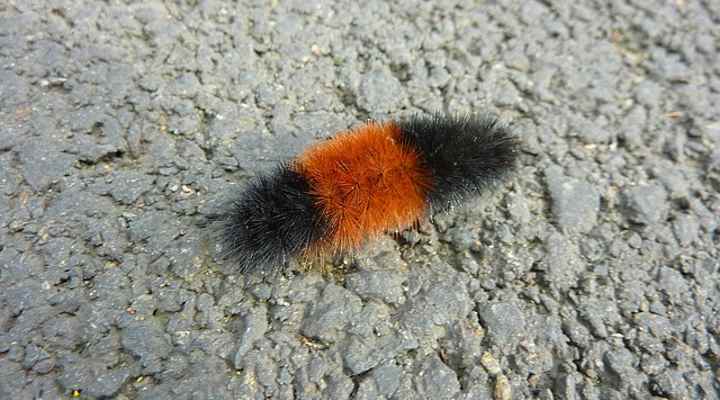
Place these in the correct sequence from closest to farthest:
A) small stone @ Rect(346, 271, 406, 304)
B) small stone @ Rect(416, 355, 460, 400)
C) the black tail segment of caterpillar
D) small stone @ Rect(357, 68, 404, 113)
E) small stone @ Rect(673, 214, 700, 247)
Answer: small stone @ Rect(416, 355, 460, 400)
the black tail segment of caterpillar
small stone @ Rect(346, 271, 406, 304)
small stone @ Rect(673, 214, 700, 247)
small stone @ Rect(357, 68, 404, 113)

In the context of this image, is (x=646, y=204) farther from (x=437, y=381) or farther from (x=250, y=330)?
(x=250, y=330)

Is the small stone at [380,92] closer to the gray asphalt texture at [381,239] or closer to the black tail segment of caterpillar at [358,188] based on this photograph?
the gray asphalt texture at [381,239]

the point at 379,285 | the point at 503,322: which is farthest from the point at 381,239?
the point at 503,322

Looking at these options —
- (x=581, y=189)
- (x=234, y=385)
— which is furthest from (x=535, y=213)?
(x=234, y=385)

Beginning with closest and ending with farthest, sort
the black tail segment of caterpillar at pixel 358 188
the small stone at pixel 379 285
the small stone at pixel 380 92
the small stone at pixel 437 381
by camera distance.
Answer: the small stone at pixel 437 381 < the black tail segment of caterpillar at pixel 358 188 < the small stone at pixel 379 285 < the small stone at pixel 380 92

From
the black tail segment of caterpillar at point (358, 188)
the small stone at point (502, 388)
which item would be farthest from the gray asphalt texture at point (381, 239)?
the black tail segment of caterpillar at point (358, 188)

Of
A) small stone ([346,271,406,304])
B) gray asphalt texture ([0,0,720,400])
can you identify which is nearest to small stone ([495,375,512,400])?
gray asphalt texture ([0,0,720,400])

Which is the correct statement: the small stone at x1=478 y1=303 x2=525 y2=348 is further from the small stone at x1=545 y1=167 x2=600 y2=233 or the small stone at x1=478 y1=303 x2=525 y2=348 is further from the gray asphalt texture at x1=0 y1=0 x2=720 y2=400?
the small stone at x1=545 y1=167 x2=600 y2=233
